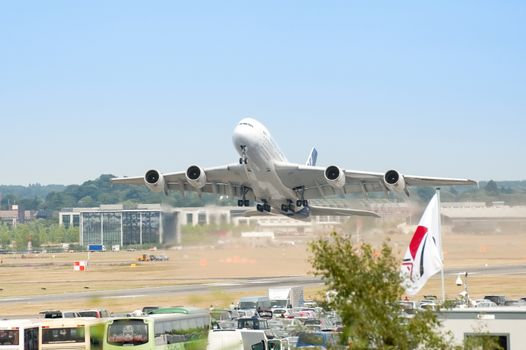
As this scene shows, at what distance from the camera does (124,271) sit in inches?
4444

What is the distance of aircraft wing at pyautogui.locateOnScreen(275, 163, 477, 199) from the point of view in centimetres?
6964

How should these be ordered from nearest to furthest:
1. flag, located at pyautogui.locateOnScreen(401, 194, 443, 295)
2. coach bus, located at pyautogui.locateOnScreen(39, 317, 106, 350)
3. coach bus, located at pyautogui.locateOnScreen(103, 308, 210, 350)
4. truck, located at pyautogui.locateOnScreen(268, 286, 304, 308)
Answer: coach bus, located at pyautogui.locateOnScreen(103, 308, 210, 350) → flag, located at pyautogui.locateOnScreen(401, 194, 443, 295) → coach bus, located at pyautogui.locateOnScreen(39, 317, 106, 350) → truck, located at pyautogui.locateOnScreen(268, 286, 304, 308)

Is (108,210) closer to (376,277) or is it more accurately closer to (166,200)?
(166,200)

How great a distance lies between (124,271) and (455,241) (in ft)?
163

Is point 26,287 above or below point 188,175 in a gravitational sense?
below

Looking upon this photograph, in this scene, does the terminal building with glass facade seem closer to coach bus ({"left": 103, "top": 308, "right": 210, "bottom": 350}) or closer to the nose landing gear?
the nose landing gear

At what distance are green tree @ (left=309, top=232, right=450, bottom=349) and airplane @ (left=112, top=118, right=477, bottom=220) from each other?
141ft

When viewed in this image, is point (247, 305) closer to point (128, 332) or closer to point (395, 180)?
point (395, 180)

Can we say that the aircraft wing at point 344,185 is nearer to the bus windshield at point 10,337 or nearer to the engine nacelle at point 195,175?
the engine nacelle at point 195,175

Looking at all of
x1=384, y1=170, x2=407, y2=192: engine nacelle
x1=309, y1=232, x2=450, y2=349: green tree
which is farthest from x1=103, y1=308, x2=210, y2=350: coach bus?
x1=384, y1=170, x2=407, y2=192: engine nacelle

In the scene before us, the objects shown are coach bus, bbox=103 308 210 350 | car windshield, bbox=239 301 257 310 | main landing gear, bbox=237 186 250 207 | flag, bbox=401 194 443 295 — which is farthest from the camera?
main landing gear, bbox=237 186 250 207

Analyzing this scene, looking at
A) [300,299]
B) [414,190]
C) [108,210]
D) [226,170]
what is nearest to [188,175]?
[226,170]

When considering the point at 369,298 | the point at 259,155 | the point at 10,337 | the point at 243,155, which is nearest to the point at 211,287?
the point at 243,155

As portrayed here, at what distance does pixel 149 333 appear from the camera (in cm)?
3234
